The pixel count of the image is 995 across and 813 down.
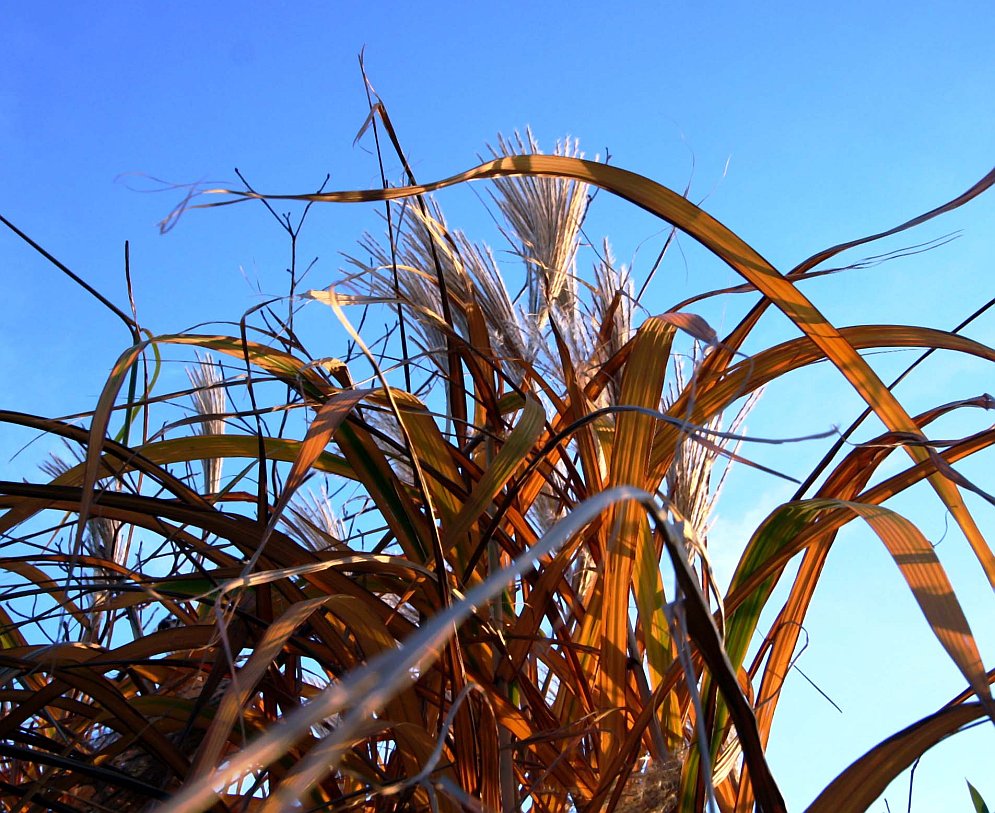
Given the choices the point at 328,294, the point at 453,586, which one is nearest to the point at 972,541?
the point at 453,586

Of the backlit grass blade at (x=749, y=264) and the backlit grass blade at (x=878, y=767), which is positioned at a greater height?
the backlit grass blade at (x=749, y=264)

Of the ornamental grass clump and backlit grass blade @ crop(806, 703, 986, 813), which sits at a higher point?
the ornamental grass clump

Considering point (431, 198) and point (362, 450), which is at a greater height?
point (431, 198)

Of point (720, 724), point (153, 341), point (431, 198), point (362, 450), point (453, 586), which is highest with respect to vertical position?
point (431, 198)

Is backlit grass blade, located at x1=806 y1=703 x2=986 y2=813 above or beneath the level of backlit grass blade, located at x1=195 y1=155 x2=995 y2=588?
beneath

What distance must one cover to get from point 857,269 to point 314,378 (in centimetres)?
47

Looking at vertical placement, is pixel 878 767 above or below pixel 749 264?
below

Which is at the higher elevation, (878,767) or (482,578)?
(482,578)

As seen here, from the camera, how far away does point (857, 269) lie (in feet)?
2.54

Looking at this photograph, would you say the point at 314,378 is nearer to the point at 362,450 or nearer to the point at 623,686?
the point at 362,450

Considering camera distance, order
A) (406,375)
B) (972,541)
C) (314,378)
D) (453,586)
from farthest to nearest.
A: (406,375), (314,378), (453,586), (972,541)

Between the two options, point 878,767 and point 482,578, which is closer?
point 878,767

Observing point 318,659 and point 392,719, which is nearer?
point 392,719

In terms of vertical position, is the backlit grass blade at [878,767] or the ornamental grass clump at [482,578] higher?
the ornamental grass clump at [482,578]
